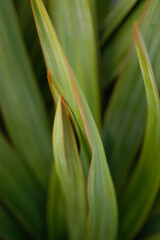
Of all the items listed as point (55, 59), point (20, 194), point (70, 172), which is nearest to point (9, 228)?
point (20, 194)

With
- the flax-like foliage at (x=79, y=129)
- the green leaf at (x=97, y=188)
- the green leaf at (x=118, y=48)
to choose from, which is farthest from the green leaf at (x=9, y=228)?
the green leaf at (x=118, y=48)

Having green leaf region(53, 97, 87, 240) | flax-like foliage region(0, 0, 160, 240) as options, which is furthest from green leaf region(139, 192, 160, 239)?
green leaf region(53, 97, 87, 240)

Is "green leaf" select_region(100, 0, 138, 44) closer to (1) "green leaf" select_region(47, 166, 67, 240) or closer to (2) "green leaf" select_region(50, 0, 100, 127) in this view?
(2) "green leaf" select_region(50, 0, 100, 127)

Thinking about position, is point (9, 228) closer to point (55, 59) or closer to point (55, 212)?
point (55, 212)

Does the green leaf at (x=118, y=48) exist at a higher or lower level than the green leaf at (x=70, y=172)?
higher

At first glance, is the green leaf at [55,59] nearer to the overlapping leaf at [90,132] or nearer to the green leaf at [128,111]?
the overlapping leaf at [90,132]
